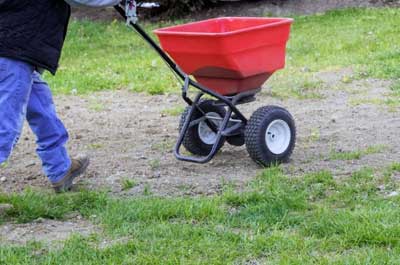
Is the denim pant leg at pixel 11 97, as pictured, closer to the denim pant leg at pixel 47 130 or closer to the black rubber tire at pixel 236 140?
the denim pant leg at pixel 47 130

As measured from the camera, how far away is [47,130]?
16.7 ft

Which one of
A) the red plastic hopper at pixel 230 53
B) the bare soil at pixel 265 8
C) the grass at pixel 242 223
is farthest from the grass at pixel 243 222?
the bare soil at pixel 265 8

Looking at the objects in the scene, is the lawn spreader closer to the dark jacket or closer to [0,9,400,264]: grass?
[0,9,400,264]: grass

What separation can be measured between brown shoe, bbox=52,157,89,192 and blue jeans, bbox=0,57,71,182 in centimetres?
4

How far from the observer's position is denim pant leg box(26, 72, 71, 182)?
4.99 m

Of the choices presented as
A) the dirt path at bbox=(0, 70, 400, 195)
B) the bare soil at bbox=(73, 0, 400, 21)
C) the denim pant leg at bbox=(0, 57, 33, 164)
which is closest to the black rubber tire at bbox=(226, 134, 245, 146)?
the dirt path at bbox=(0, 70, 400, 195)

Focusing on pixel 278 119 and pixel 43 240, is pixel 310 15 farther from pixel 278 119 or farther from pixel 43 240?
pixel 43 240

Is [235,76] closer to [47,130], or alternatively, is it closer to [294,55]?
[47,130]

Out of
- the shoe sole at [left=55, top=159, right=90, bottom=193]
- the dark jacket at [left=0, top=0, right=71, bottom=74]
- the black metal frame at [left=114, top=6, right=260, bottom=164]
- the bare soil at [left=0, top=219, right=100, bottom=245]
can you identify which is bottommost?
the shoe sole at [left=55, top=159, right=90, bottom=193]

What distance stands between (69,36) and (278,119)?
7349mm

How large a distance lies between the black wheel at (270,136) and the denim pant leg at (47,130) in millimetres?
1205

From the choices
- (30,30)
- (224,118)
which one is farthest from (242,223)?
(30,30)

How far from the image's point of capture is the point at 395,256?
3885mm

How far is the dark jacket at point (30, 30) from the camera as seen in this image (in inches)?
178
